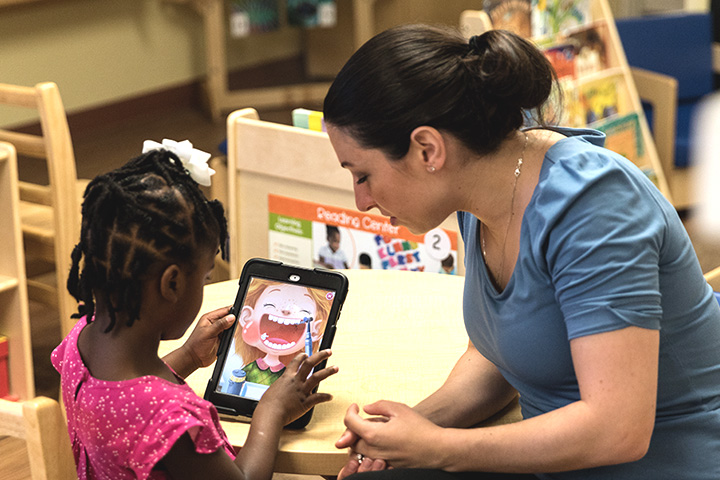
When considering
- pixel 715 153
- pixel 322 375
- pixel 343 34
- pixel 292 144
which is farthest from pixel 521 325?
pixel 343 34

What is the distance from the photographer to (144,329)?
1.19 meters

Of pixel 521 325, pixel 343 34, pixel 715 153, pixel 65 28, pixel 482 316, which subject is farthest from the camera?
pixel 343 34

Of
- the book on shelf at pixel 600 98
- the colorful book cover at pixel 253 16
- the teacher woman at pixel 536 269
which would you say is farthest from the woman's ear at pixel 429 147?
the colorful book cover at pixel 253 16

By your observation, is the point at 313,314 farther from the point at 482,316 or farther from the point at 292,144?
the point at 292,144

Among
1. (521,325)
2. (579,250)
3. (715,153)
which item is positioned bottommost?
(715,153)

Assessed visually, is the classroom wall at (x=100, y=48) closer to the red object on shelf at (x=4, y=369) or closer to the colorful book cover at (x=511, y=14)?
the red object on shelf at (x=4, y=369)

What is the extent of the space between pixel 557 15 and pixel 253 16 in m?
3.14

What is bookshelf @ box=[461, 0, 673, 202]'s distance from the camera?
3430 mm

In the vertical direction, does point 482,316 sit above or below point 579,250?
below

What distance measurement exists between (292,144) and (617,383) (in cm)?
135

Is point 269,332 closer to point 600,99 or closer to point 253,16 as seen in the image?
point 600,99

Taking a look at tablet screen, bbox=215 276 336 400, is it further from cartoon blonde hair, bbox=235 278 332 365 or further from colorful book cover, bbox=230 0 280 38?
colorful book cover, bbox=230 0 280 38

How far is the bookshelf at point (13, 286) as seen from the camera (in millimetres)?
2574

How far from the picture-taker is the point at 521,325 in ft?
4.01
